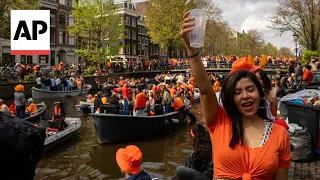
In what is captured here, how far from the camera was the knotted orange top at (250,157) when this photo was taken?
212 cm

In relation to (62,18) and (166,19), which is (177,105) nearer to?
(166,19)

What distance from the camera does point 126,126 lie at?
1195 cm

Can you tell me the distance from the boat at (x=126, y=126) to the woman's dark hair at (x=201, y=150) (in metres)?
6.65

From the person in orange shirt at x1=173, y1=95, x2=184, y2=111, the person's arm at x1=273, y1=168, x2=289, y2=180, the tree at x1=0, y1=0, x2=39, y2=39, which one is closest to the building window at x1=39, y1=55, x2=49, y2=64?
the tree at x1=0, y1=0, x2=39, y2=39

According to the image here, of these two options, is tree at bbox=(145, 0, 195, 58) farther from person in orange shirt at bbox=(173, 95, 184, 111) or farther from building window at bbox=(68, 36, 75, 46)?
person in orange shirt at bbox=(173, 95, 184, 111)

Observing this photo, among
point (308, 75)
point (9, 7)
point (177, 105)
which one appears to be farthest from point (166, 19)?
point (308, 75)

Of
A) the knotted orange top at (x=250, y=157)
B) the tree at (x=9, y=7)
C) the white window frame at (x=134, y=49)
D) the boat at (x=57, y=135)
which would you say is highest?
the tree at (x=9, y=7)

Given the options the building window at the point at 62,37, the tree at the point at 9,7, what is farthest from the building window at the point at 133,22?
the tree at the point at 9,7

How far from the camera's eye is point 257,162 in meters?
2.12

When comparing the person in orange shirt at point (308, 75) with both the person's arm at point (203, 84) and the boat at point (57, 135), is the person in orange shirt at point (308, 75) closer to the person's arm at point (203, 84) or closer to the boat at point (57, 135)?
the boat at point (57, 135)

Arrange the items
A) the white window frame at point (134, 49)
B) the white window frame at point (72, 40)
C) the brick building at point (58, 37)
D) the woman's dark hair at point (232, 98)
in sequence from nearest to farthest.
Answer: the woman's dark hair at point (232, 98) → the brick building at point (58, 37) → the white window frame at point (72, 40) → the white window frame at point (134, 49)

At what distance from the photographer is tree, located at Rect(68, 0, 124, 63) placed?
3900 cm

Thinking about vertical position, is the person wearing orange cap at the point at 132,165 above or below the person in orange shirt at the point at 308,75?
below

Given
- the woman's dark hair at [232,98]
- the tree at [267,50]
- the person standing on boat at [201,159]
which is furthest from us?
the tree at [267,50]
